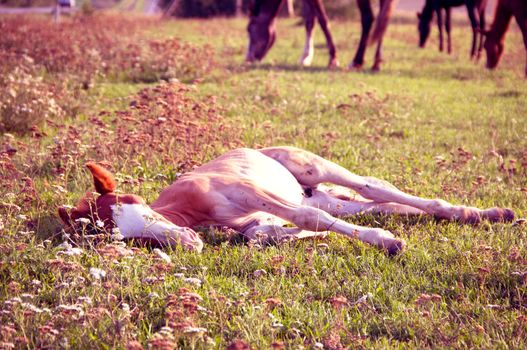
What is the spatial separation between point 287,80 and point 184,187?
7.24 metres

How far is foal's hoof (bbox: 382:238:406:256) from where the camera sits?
4203mm

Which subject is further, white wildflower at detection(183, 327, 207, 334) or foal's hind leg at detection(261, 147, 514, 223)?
foal's hind leg at detection(261, 147, 514, 223)

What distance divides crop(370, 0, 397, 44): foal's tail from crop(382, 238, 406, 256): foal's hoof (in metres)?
8.19

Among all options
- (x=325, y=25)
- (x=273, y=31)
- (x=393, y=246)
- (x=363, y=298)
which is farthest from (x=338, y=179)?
(x=325, y=25)

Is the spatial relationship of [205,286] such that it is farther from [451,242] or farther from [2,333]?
[451,242]

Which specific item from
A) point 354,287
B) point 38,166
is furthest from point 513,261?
point 38,166

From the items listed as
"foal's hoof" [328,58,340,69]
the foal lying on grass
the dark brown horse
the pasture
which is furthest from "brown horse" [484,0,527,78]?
the foal lying on grass

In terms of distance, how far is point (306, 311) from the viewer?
11.3 ft

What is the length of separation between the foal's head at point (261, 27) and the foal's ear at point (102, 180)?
981cm

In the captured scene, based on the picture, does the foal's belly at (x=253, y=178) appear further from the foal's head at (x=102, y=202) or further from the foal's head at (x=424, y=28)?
the foal's head at (x=424, y=28)

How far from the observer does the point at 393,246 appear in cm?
423

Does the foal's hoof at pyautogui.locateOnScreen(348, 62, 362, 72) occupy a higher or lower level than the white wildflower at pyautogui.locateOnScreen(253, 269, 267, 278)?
lower

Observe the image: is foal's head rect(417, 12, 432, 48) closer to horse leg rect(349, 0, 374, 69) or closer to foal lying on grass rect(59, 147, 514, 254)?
horse leg rect(349, 0, 374, 69)

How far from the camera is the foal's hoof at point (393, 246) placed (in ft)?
13.8
